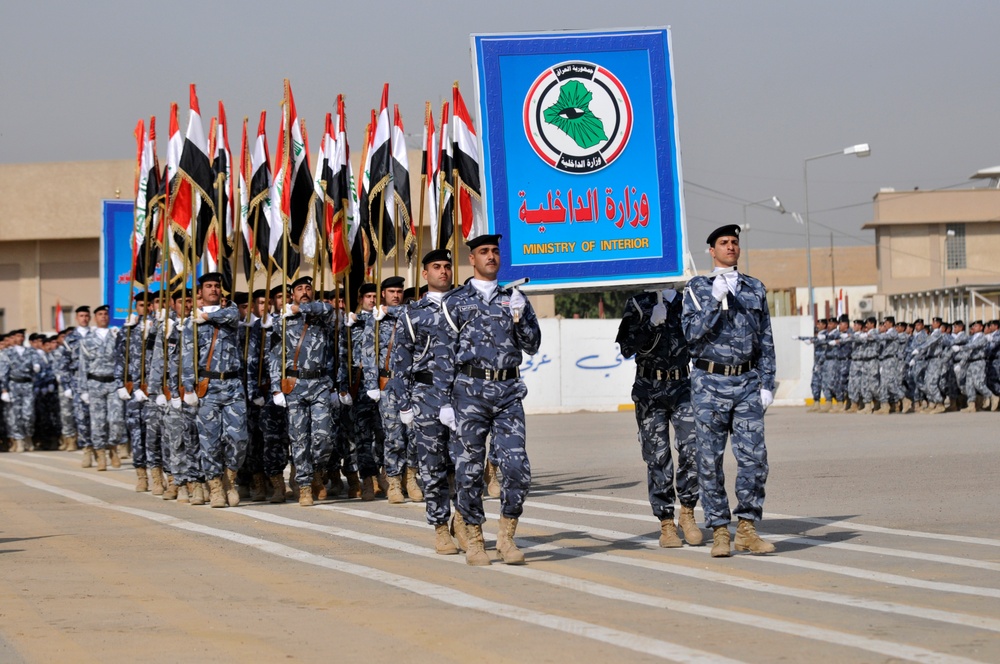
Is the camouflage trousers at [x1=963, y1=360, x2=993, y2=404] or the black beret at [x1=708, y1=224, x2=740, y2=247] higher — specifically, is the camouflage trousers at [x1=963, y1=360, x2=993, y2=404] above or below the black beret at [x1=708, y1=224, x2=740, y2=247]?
below

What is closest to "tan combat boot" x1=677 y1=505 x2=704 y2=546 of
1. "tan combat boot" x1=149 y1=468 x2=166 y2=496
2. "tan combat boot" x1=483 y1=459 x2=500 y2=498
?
"tan combat boot" x1=483 y1=459 x2=500 y2=498

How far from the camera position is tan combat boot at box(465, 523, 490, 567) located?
9.18 meters

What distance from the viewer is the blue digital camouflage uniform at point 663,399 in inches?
392

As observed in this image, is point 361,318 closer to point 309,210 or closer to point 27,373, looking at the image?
point 309,210

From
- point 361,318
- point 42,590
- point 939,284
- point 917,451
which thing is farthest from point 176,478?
point 939,284

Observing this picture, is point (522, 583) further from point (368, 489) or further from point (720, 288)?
point (368, 489)

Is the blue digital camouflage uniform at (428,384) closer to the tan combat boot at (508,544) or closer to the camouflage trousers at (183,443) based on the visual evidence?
the tan combat boot at (508,544)

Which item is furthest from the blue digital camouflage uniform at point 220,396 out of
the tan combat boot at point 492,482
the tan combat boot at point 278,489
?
the tan combat boot at point 492,482

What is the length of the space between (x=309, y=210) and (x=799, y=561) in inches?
314

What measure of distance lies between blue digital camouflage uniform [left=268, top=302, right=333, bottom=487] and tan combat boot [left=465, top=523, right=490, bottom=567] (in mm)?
4780

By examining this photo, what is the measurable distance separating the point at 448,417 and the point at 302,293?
522cm

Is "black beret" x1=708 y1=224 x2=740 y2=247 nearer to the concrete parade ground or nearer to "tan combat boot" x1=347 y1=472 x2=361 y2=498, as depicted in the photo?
the concrete parade ground

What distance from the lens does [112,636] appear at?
6.94 m

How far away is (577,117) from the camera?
15.1m
